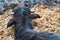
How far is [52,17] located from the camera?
226 inches

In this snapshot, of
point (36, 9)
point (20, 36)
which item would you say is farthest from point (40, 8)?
point (20, 36)

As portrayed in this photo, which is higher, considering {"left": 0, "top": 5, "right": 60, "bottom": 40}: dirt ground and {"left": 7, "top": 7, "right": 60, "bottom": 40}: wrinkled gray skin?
{"left": 7, "top": 7, "right": 60, "bottom": 40}: wrinkled gray skin

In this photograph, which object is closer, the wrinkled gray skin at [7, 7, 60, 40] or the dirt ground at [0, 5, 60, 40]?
the wrinkled gray skin at [7, 7, 60, 40]

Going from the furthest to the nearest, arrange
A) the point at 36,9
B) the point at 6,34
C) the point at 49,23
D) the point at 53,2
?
the point at 53,2
the point at 36,9
the point at 49,23
the point at 6,34

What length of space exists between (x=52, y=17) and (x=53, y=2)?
4.06 feet

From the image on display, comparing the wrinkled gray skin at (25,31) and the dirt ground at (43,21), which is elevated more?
the wrinkled gray skin at (25,31)

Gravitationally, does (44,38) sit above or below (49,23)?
above

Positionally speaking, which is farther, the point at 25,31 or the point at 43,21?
the point at 43,21

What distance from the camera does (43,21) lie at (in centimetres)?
552

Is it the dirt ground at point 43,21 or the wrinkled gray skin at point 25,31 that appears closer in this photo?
the wrinkled gray skin at point 25,31

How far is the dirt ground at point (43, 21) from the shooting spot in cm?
501

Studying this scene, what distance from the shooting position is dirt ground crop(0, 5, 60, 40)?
16.4ft

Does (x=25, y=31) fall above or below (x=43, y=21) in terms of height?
above

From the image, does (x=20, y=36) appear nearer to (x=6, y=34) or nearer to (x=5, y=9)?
(x=6, y=34)
